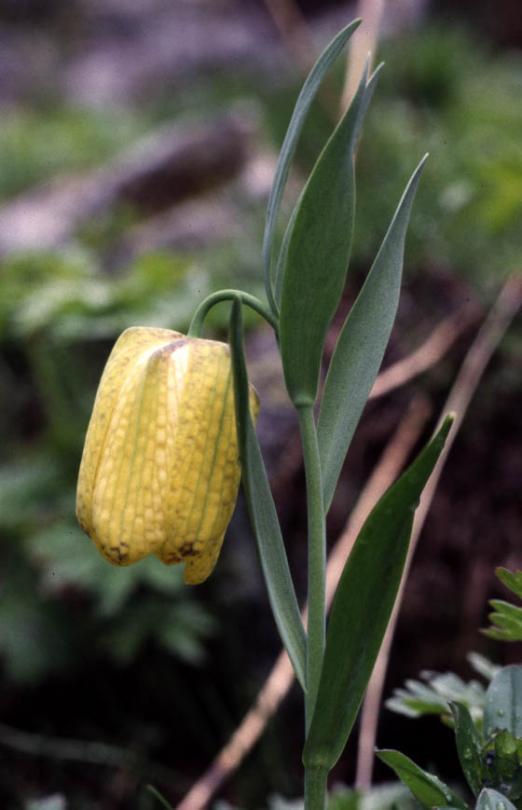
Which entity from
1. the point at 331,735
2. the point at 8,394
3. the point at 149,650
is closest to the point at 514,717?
the point at 331,735

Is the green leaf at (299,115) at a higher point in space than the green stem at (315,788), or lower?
higher

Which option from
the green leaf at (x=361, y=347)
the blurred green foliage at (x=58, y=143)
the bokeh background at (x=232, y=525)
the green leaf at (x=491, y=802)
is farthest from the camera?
the blurred green foliage at (x=58, y=143)

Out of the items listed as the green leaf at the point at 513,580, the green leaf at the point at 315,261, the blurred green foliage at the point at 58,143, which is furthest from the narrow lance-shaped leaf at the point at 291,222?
the blurred green foliage at the point at 58,143

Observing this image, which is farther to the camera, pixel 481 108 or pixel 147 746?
pixel 481 108

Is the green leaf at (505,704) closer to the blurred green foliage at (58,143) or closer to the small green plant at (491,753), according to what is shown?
the small green plant at (491,753)

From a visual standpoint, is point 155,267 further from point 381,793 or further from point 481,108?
point 481,108

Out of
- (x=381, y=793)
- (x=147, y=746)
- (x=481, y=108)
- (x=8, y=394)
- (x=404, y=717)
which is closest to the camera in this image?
(x=381, y=793)

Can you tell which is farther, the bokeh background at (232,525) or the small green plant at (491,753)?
the bokeh background at (232,525)
